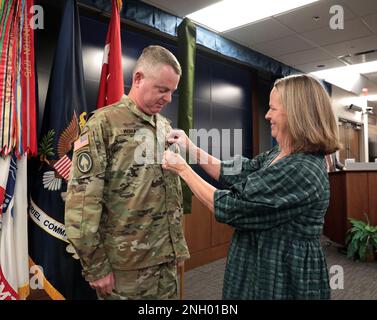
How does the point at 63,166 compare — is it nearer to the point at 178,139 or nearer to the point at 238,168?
the point at 178,139

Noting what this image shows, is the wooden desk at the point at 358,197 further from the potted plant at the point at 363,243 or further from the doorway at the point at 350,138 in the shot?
the doorway at the point at 350,138

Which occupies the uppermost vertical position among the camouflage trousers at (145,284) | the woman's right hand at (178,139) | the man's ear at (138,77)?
the man's ear at (138,77)

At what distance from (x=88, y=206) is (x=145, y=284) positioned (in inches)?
16.7

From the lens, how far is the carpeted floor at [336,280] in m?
2.84

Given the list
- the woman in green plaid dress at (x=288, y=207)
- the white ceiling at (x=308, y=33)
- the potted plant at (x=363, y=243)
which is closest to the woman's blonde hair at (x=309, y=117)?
the woman in green plaid dress at (x=288, y=207)

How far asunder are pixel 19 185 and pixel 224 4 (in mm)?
2788

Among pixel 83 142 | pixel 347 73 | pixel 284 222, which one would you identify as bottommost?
pixel 284 222

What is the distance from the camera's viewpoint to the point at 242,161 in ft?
5.15

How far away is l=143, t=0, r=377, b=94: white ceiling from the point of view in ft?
11.0

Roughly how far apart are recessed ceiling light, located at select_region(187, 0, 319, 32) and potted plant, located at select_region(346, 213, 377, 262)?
279 centimetres

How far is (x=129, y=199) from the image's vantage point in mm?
1284

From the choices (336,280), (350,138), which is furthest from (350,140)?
(336,280)

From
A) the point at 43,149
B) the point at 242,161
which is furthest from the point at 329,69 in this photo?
the point at 43,149

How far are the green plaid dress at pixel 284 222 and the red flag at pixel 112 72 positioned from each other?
1264mm
